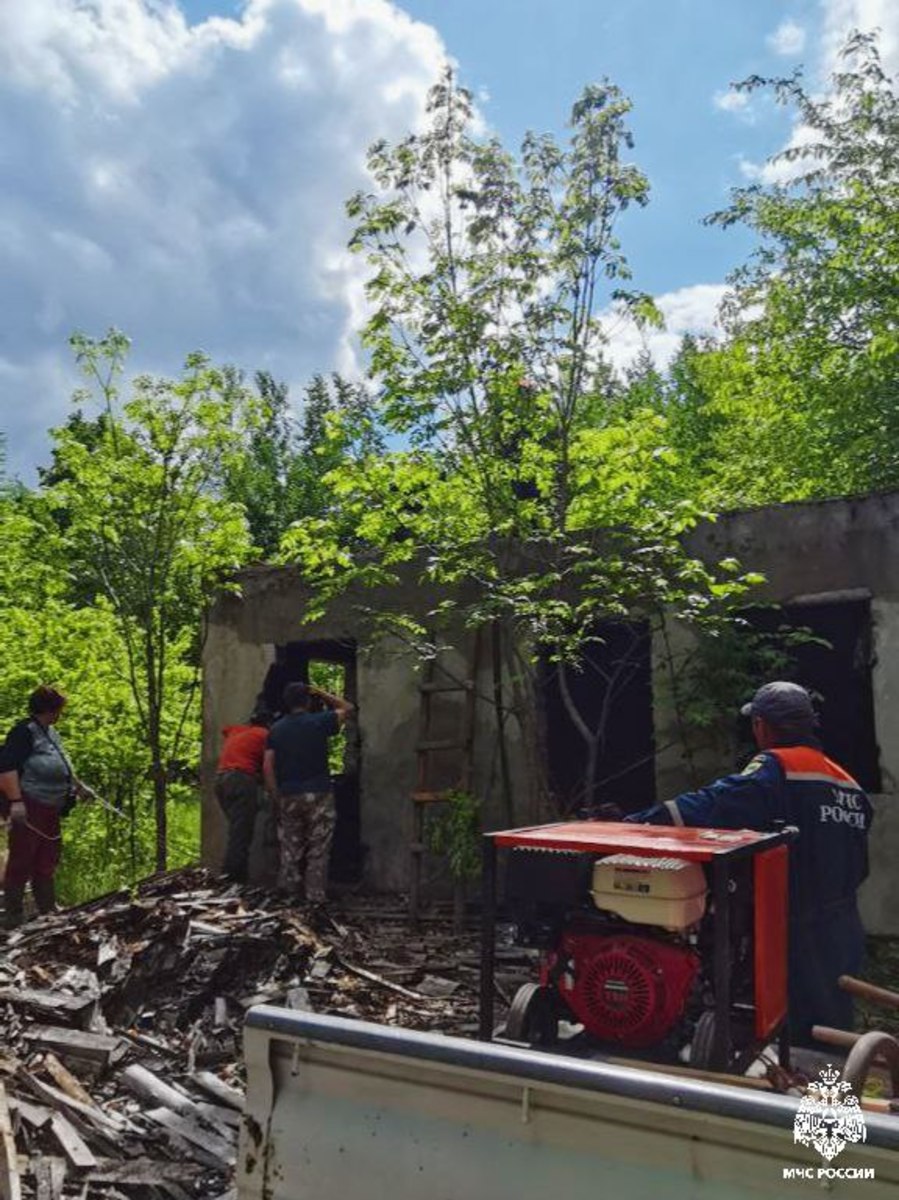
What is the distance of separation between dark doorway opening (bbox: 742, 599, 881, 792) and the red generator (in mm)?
4917

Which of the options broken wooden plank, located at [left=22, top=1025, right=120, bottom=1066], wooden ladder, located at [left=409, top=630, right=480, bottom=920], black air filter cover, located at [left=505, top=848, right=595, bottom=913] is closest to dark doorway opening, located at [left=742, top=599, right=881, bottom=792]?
wooden ladder, located at [left=409, top=630, right=480, bottom=920]

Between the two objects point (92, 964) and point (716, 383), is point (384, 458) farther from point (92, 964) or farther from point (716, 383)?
point (716, 383)

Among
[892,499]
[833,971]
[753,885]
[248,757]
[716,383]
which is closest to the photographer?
[753,885]

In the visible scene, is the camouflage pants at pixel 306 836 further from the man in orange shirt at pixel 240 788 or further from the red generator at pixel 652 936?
the red generator at pixel 652 936

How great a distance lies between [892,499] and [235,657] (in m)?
7.44

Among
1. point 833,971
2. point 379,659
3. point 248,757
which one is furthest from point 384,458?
point 833,971

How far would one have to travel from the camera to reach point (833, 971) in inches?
177

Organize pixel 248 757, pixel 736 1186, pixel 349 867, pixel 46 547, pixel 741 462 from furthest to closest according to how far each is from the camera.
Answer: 1. pixel 741 462
2. pixel 46 547
3. pixel 349 867
4. pixel 248 757
5. pixel 736 1186

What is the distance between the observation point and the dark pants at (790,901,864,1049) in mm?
4453

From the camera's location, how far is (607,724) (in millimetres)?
10602

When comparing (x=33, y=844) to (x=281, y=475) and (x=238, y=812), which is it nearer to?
(x=238, y=812)

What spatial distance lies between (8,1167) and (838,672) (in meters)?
8.08

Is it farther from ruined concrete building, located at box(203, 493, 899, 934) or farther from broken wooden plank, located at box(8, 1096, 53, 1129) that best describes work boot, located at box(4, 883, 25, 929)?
broken wooden plank, located at box(8, 1096, 53, 1129)

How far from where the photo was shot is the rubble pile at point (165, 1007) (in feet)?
14.8
